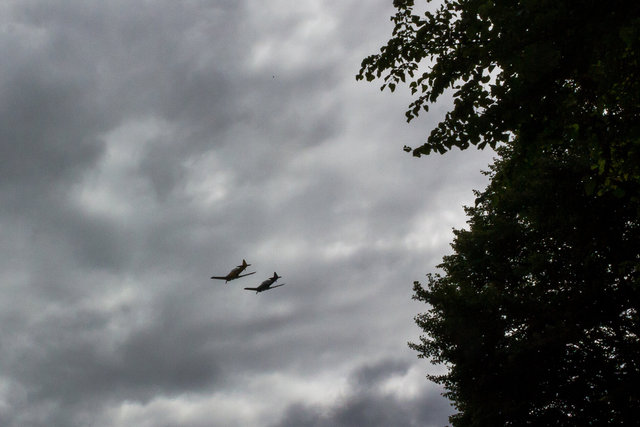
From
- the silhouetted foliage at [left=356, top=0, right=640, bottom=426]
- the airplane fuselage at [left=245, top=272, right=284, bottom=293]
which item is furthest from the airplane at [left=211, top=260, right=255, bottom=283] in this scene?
the silhouetted foliage at [left=356, top=0, right=640, bottom=426]

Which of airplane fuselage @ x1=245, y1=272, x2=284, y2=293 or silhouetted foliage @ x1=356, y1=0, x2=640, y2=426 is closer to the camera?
silhouetted foliage @ x1=356, y1=0, x2=640, y2=426

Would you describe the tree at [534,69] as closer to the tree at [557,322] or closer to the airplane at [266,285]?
the tree at [557,322]

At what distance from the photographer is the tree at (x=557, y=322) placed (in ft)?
54.5

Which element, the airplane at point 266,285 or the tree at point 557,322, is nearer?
the tree at point 557,322

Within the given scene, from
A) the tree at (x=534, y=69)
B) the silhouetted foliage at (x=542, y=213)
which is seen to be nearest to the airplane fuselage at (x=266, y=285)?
the silhouetted foliage at (x=542, y=213)

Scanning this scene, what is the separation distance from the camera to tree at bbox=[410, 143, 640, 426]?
16.6 metres

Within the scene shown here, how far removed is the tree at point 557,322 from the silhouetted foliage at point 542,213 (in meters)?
0.05

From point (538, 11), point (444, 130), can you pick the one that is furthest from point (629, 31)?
point (444, 130)

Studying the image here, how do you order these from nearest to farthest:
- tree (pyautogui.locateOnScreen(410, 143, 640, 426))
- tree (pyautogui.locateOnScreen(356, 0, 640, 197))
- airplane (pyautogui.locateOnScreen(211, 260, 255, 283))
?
tree (pyautogui.locateOnScreen(356, 0, 640, 197))
tree (pyautogui.locateOnScreen(410, 143, 640, 426))
airplane (pyautogui.locateOnScreen(211, 260, 255, 283))

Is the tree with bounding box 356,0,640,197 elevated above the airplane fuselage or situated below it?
below

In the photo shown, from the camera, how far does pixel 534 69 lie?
677 centimetres


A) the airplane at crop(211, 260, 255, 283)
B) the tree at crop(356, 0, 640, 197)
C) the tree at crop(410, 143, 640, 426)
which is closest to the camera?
the tree at crop(356, 0, 640, 197)

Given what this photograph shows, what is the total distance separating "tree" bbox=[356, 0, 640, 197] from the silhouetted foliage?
23 millimetres

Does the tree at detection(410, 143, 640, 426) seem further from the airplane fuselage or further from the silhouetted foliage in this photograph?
the airplane fuselage
